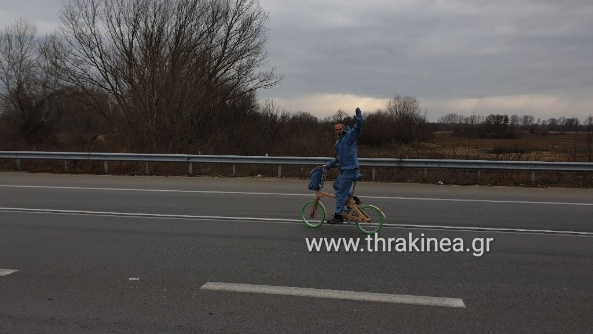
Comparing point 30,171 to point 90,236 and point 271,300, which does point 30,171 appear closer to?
point 90,236

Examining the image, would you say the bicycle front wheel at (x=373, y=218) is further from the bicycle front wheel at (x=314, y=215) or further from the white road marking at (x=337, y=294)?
the white road marking at (x=337, y=294)

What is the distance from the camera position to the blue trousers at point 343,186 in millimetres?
7344

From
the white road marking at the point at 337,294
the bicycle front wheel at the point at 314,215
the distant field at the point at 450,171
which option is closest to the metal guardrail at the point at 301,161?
the distant field at the point at 450,171

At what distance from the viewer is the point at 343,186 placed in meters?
7.39

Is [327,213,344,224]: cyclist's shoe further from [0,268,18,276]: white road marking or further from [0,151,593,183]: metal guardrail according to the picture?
[0,151,593,183]: metal guardrail

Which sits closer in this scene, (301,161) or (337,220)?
(337,220)

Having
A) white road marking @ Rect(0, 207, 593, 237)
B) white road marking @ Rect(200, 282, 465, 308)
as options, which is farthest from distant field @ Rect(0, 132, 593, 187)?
white road marking @ Rect(200, 282, 465, 308)

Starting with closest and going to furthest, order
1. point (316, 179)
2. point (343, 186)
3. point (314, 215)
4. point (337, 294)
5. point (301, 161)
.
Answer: point (337, 294) < point (343, 186) < point (316, 179) < point (314, 215) < point (301, 161)

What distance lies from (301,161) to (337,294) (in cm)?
1120

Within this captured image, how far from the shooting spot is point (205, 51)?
25.5m

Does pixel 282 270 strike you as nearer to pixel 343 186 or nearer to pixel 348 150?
pixel 343 186

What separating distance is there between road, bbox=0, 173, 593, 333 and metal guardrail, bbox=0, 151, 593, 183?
13.5 ft

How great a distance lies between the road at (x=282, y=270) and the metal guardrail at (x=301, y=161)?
162 inches

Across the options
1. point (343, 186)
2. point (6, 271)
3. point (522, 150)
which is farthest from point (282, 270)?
point (522, 150)
